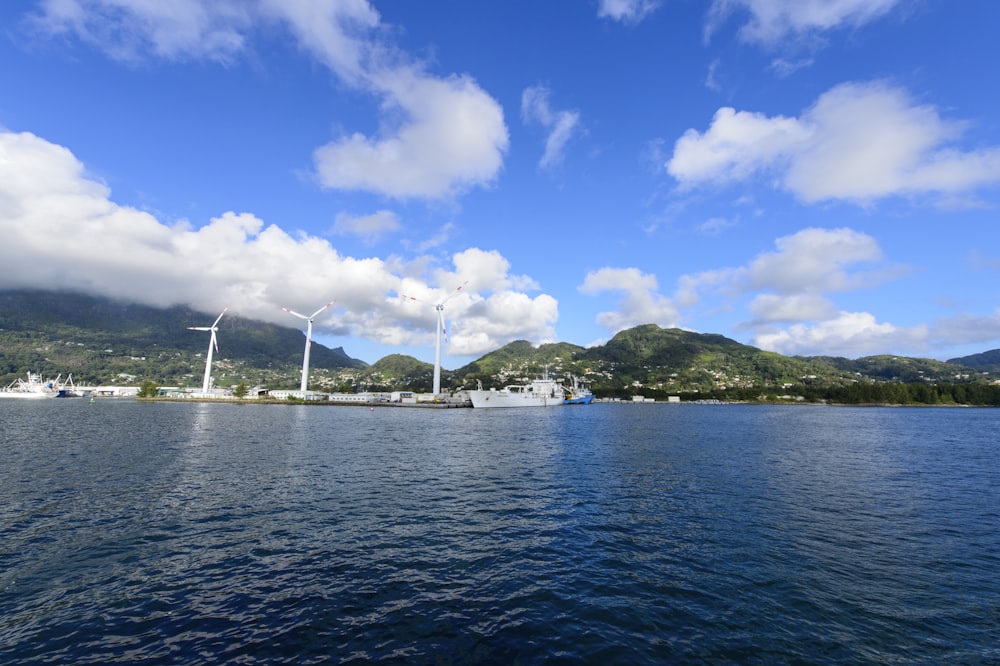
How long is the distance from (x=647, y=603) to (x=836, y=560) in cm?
1287

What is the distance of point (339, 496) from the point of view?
36375 millimetres

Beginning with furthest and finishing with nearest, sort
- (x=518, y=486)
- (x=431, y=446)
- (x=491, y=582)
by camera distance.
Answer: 1. (x=431, y=446)
2. (x=518, y=486)
3. (x=491, y=582)

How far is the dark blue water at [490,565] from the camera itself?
15391 mm

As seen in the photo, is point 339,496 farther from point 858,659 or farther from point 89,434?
point 89,434

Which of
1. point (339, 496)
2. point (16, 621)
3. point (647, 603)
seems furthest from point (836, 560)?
point (16, 621)

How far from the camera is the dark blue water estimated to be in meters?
15.4

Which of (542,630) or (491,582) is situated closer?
(542,630)

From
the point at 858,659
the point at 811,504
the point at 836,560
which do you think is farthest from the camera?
the point at 811,504

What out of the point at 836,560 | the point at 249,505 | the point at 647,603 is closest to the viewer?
the point at 647,603

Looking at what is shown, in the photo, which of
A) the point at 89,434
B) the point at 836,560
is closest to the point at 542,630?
the point at 836,560

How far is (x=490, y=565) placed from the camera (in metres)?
22.5

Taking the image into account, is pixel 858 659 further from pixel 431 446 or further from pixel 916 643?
pixel 431 446

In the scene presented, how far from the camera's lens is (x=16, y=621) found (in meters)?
16.4

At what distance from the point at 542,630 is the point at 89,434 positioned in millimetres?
94344
